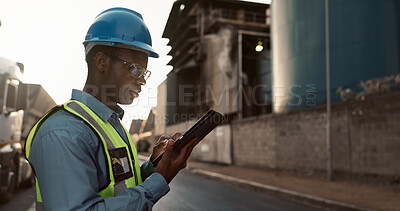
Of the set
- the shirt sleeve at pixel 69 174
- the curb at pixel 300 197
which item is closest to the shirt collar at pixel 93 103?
the shirt sleeve at pixel 69 174

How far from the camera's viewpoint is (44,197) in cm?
144

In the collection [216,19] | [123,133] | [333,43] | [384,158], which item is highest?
[216,19]

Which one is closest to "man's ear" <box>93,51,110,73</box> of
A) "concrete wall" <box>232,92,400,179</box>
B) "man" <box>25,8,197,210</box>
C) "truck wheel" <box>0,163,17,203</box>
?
"man" <box>25,8,197,210</box>

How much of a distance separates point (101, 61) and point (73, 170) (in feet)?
2.01

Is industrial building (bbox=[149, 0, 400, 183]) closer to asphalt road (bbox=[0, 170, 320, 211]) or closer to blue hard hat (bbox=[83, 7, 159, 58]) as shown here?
asphalt road (bbox=[0, 170, 320, 211])

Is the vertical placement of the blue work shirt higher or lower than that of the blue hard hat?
lower

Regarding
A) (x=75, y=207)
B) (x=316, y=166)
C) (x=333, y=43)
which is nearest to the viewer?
(x=75, y=207)

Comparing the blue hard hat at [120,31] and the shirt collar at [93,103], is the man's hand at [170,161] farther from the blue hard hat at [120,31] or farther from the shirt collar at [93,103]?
the blue hard hat at [120,31]

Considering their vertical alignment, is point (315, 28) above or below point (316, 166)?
above

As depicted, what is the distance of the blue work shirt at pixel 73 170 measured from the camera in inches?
54.9

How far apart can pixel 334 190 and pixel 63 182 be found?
10309mm

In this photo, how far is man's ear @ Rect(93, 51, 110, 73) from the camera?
1810mm

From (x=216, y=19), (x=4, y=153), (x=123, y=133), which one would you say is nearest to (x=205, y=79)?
(x=216, y=19)

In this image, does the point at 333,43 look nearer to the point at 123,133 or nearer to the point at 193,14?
the point at 123,133
